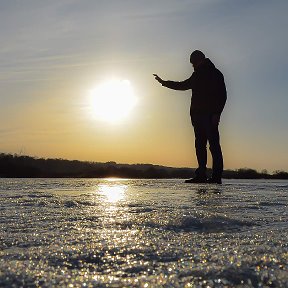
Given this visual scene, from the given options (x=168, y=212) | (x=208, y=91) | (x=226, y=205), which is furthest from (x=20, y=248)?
(x=208, y=91)

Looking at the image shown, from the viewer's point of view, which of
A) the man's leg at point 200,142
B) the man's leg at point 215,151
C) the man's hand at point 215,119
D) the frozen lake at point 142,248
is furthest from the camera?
the man's leg at point 200,142

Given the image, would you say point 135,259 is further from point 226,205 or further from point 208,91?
point 208,91

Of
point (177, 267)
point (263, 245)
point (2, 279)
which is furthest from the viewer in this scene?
point (263, 245)

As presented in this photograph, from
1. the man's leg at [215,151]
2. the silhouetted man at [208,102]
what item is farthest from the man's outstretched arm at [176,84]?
the man's leg at [215,151]

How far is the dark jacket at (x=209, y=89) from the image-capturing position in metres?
6.91

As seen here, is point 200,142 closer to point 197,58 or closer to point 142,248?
point 197,58

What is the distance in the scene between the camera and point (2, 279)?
3.68 feet

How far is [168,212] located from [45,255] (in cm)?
120

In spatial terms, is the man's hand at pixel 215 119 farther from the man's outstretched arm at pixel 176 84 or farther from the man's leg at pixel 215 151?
the man's outstretched arm at pixel 176 84

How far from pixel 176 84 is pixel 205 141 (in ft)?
3.51

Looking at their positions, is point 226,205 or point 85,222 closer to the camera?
point 85,222

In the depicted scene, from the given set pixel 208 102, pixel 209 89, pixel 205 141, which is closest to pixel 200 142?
pixel 205 141

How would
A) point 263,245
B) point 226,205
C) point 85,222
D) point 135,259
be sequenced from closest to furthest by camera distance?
1. point 135,259
2. point 263,245
3. point 85,222
4. point 226,205

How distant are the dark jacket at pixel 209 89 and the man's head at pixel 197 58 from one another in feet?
0.23
